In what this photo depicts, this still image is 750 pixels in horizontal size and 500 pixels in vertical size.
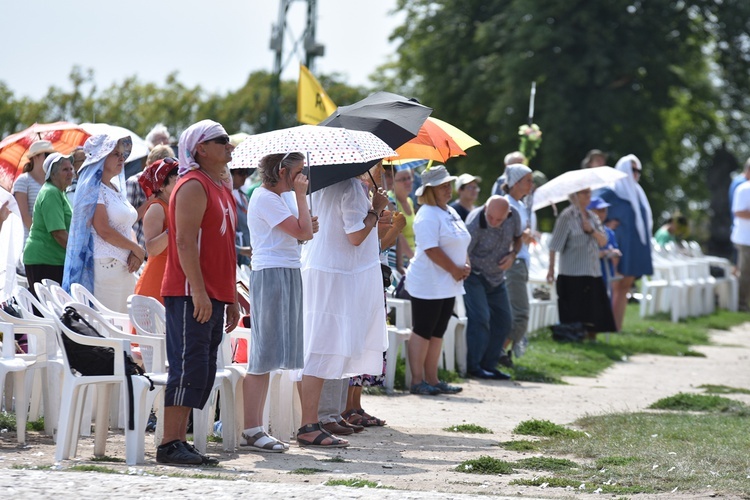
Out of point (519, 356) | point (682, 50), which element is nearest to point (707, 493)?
point (519, 356)

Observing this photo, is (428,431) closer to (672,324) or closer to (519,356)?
(519,356)

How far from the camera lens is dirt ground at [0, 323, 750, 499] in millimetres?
6129

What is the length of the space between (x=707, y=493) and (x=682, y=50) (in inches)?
1087

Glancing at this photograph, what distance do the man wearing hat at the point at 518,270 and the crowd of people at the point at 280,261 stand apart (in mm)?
17

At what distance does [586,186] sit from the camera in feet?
47.6

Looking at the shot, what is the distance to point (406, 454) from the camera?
822cm

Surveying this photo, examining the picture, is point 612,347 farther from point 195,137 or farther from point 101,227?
point 195,137

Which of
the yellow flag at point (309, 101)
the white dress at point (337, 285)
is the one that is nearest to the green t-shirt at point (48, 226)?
the white dress at point (337, 285)

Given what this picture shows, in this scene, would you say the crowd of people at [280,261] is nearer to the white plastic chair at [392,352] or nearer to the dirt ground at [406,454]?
the white plastic chair at [392,352]

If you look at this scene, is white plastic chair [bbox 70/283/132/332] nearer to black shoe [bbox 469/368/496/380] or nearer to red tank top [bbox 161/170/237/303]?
red tank top [bbox 161/170/237/303]

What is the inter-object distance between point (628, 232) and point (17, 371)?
420 inches

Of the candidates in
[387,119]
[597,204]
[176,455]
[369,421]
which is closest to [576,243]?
[597,204]

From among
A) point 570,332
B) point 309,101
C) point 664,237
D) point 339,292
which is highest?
point 309,101

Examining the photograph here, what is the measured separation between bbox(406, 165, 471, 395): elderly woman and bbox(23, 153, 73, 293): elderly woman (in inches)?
118
